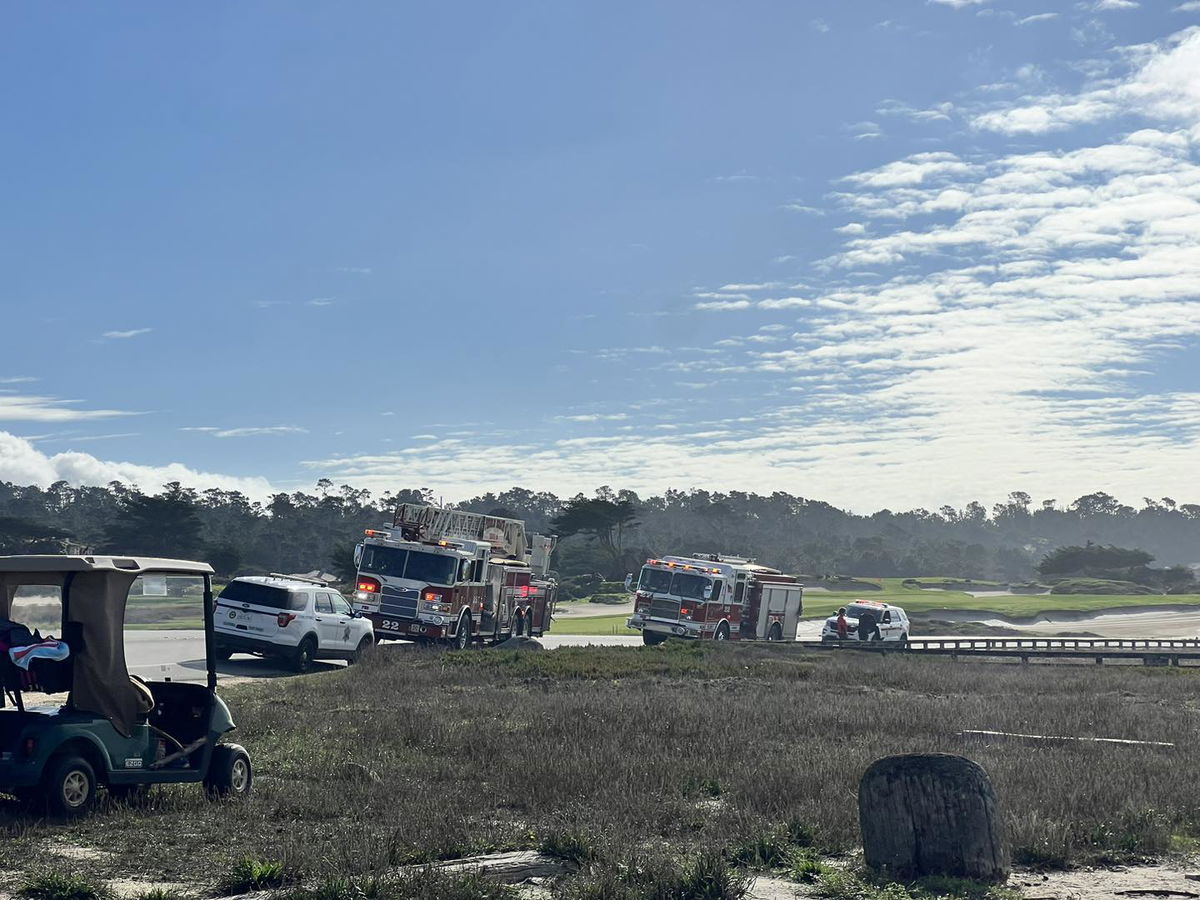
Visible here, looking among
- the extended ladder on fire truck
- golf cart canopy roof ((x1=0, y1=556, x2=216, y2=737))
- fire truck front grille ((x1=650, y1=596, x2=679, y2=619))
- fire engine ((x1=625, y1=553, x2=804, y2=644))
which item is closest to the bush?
golf cart canopy roof ((x1=0, y1=556, x2=216, y2=737))

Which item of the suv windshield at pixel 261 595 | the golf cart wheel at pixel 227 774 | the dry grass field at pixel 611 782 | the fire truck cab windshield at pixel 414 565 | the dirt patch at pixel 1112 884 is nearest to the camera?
the dirt patch at pixel 1112 884

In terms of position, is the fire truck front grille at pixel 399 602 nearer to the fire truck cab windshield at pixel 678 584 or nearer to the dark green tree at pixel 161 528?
the fire truck cab windshield at pixel 678 584

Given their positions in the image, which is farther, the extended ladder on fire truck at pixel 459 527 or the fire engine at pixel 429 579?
the extended ladder on fire truck at pixel 459 527

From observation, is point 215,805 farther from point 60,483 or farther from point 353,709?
point 60,483

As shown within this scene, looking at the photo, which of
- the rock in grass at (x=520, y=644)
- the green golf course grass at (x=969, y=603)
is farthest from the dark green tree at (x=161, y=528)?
the rock in grass at (x=520, y=644)

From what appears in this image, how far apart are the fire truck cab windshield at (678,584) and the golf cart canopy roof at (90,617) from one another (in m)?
29.8

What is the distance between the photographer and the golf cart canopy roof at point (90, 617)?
10.2 meters

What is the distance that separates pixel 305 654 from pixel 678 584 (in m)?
15.2

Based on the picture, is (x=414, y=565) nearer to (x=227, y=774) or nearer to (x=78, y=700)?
(x=227, y=774)

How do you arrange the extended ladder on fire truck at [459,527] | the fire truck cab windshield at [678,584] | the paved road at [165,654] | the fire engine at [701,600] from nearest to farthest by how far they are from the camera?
the paved road at [165,654] < the extended ladder on fire truck at [459,527] < the fire engine at [701,600] < the fire truck cab windshield at [678,584]

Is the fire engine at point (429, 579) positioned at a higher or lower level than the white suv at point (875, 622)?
higher

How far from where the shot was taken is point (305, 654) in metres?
27.4

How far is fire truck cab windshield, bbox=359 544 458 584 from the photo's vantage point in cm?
3216

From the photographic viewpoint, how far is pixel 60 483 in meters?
159
